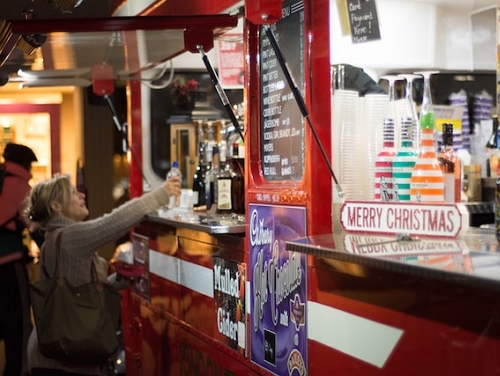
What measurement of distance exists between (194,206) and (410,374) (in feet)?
8.93

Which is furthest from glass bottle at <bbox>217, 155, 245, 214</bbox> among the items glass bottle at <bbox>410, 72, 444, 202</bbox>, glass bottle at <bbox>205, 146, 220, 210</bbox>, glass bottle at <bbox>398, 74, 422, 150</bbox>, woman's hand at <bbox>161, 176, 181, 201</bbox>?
glass bottle at <bbox>410, 72, 444, 202</bbox>

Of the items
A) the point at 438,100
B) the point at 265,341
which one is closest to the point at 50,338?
the point at 265,341

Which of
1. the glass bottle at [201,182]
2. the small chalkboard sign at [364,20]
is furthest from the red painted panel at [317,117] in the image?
the glass bottle at [201,182]

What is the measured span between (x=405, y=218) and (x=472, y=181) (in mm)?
2846

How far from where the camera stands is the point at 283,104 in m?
3.20

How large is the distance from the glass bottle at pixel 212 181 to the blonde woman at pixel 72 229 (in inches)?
7.7

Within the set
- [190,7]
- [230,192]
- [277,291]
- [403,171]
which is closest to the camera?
[403,171]

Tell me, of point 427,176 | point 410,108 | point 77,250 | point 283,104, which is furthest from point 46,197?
point 427,176

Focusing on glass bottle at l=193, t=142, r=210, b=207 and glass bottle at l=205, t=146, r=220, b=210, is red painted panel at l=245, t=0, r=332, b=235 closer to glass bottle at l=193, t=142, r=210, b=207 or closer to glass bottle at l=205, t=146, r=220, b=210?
glass bottle at l=205, t=146, r=220, b=210

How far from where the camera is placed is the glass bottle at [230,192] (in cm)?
406

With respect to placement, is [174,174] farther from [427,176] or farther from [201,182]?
[427,176]

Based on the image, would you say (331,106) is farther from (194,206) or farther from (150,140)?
(150,140)

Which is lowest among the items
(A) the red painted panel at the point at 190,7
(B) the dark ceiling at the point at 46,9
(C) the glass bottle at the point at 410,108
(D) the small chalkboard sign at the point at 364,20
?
(C) the glass bottle at the point at 410,108

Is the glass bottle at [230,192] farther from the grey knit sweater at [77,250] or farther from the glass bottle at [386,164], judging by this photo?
the glass bottle at [386,164]
